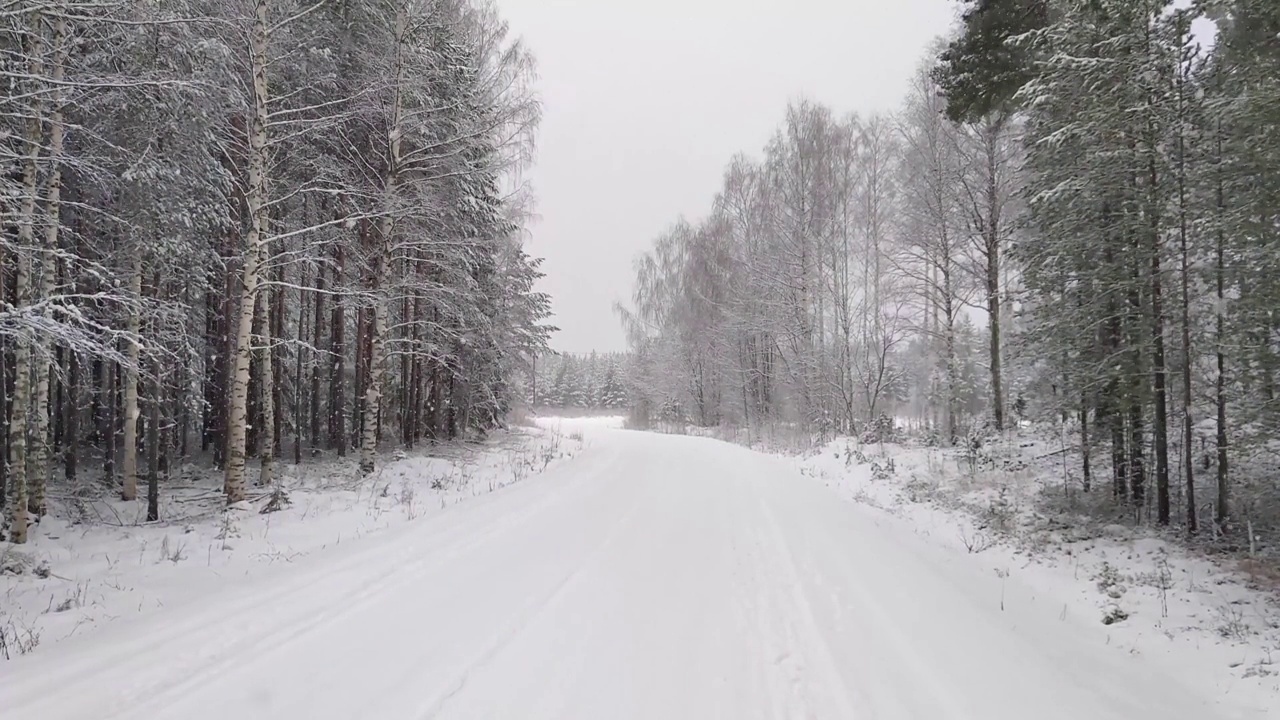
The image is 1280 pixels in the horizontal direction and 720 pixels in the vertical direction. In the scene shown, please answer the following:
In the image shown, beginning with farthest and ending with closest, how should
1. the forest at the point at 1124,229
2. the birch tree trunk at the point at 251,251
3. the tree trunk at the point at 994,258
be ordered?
the tree trunk at the point at 994,258 < the birch tree trunk at the point at 251,251 < the forest at the point at 1124,229

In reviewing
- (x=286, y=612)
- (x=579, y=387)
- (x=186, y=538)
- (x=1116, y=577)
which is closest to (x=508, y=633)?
(x=286, y=612)

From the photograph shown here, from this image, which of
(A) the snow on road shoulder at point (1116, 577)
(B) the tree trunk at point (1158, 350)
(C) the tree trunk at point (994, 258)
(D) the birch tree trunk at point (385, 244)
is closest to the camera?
(A) the snow on road shoulder at point (1116, 577)

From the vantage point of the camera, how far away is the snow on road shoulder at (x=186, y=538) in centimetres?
450

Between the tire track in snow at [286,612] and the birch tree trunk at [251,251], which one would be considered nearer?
the tire track in snow at [286,612]

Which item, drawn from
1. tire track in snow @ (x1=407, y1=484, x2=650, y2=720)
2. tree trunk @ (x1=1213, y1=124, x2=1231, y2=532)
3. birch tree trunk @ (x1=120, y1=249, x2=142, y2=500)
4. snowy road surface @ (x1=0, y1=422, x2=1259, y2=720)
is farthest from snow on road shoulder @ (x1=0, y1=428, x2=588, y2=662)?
tree trunk @ (x1=1213, y1=124, x2=1231, y2=532)

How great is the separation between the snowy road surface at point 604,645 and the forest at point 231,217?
2.43m

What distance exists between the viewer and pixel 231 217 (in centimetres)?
1076

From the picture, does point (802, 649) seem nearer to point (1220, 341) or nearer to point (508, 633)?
point (508, 633)

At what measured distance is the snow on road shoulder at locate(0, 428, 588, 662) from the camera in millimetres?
4500

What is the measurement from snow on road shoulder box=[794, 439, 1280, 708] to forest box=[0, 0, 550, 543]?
815 cm

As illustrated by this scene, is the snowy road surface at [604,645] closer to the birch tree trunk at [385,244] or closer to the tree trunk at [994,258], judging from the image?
the birch tree trunk at [385,244]

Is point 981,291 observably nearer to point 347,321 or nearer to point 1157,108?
point 1157,108

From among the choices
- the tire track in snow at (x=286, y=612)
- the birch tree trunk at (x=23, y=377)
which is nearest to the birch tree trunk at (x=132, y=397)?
the birch tree trunk at (x=23, y=377)

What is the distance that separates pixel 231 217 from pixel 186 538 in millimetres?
6846
